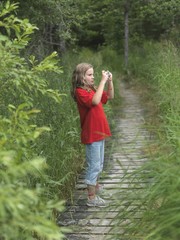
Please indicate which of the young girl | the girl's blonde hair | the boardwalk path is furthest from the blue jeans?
the girl's blonde hair

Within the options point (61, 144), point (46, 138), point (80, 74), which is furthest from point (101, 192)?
point (80, 74)

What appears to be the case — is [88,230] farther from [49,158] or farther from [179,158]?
[179,158]

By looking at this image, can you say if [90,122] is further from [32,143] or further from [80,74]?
[32,143]

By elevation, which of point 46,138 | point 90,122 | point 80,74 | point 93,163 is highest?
point 80,74

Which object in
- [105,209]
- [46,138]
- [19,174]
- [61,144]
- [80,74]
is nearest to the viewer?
[19,174]

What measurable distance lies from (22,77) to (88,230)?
59.0 inches

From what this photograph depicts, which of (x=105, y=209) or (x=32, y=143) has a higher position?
(x=32, y=143)

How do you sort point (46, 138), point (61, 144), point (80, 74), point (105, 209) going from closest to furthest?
point (105, 209), point (80, 74), point (46, 138), point (61, 144)

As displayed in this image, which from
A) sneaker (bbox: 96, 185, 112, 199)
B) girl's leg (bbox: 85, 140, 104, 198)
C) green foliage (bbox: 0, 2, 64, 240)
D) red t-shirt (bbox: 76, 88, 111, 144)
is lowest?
sneaker (bbox: 96, 185, 112, 199)

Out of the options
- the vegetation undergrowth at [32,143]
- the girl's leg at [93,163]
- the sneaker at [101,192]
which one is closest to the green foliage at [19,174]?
the vegetation undergrowth at [32,143]

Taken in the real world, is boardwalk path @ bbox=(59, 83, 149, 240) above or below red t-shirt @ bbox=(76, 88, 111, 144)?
below

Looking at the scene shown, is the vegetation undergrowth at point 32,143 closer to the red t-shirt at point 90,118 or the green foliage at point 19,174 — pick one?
the green foliage at point 19,174

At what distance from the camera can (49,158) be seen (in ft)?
13.6

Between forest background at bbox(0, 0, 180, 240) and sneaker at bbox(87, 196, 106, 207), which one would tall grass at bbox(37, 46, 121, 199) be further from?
sneaker at bbox(87, 196, 106, 207)
